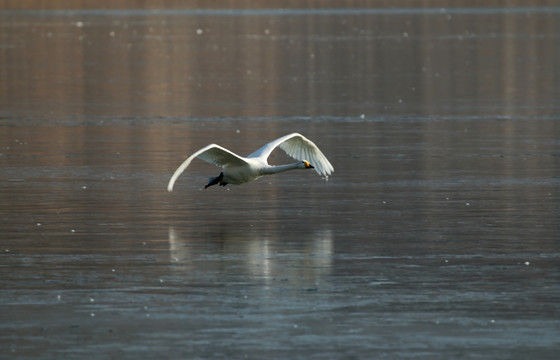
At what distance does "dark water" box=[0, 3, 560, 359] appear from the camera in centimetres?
1006

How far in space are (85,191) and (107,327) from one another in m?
7.65

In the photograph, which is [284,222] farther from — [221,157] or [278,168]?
[221,157]

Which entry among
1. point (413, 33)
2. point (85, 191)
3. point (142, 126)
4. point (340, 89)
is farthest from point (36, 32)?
point (85, 191)

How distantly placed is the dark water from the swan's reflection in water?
3 cm

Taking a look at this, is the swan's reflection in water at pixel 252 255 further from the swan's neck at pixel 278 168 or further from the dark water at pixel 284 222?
the swan's neck at pixel 278 168

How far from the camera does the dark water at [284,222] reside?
33.0ft

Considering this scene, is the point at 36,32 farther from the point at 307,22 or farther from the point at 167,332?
the point at 167,332

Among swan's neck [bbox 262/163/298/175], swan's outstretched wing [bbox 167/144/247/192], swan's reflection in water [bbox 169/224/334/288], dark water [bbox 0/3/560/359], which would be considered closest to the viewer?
dark water [bbox 0/3/560/359]

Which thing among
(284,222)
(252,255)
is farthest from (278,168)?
(252,255)

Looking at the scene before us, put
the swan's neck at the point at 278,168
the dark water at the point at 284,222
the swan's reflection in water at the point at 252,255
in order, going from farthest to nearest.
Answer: the swan's neck at the point at 278,168
the swan's reflection in water at the point at 252,255
the dark water at the point at 284,222

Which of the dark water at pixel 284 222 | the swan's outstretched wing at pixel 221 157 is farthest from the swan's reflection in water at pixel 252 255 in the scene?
the swan's outstretched wing at pixel 221 157

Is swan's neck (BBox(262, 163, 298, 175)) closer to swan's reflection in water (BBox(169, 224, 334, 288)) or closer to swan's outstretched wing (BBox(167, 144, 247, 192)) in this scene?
swan's outstretched wing (BBox(167, 144, 247, 192))

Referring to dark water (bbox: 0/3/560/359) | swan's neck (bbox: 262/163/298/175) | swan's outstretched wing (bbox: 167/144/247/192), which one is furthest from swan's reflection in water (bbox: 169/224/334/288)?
swan's neck (bbox: 262/163/298/175)

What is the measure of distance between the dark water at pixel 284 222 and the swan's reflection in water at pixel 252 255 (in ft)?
0.11
